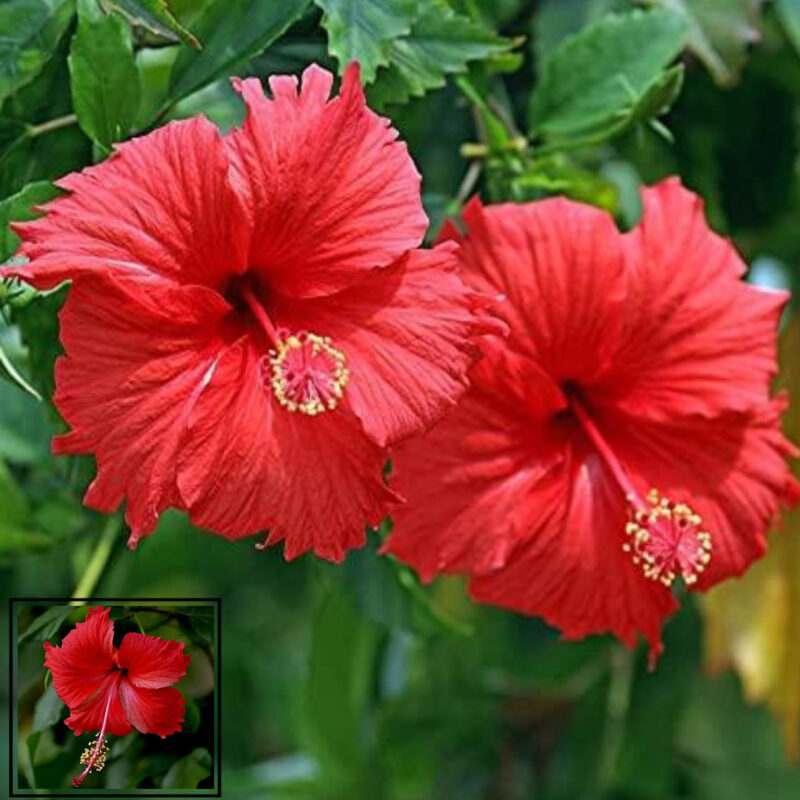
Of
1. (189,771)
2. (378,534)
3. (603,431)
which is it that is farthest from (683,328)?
(189,771)

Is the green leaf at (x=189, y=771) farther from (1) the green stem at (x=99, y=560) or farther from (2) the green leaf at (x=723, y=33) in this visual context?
(2) the green leaf at (x=723, y=33)

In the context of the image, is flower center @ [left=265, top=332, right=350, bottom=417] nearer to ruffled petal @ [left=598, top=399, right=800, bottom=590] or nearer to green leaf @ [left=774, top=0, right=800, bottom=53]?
ruffled petal @ [left=598, top=399, right=800, bottom=590]

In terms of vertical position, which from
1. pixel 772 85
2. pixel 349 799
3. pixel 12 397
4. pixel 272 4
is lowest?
pixel 349 799

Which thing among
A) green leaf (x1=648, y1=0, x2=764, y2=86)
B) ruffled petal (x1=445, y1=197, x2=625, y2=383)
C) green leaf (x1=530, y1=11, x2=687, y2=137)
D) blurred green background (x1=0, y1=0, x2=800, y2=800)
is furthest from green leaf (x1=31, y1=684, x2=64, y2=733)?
green leaf (x1=648, y1=0, x2=764, y2=86)

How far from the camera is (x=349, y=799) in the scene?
115cm

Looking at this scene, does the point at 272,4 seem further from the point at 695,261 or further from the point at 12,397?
the point at 12,397

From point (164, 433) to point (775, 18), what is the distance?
0.52 m

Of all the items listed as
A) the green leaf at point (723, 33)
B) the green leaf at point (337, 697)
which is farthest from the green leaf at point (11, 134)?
the green leaf at point (337, 697)

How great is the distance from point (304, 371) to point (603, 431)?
17 cm

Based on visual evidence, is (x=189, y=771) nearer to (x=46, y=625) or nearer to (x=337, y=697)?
(x=46, y=625)

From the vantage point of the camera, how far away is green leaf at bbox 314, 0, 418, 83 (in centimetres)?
63

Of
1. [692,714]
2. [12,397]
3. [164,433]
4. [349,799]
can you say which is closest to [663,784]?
[692,714]

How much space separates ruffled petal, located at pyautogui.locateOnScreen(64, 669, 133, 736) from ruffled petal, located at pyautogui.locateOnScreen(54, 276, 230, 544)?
0.06 meters

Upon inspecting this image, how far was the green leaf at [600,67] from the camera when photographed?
2.56ft
